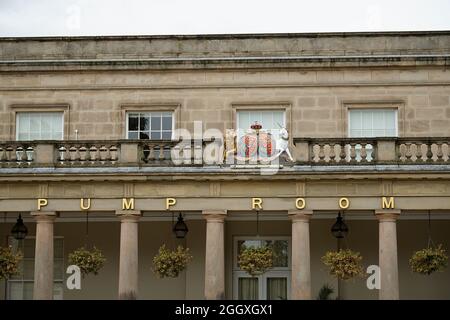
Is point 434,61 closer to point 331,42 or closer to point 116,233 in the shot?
point 331,42

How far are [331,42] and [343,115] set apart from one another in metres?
2.15

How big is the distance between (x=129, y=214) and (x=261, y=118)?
528 centimetres

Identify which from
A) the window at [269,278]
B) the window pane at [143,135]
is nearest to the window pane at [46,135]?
the window pane at [143,135]

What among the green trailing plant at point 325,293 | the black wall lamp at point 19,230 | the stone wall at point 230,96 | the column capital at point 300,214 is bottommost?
the green trailing plant at point 325,293

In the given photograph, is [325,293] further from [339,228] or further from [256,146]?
[256,146]

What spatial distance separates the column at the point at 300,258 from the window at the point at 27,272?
7.47 metres

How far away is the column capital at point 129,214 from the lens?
89.4ft

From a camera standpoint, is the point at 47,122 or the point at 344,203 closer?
the point at 344,203

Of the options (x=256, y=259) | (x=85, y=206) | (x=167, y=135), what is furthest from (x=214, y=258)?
(x=167, y=135)

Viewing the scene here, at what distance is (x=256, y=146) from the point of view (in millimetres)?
27703

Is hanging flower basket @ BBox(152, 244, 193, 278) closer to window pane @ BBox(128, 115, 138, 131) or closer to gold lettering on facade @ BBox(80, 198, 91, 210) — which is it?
gold lettering on facade @ BBox(80, 198, 91, 210)

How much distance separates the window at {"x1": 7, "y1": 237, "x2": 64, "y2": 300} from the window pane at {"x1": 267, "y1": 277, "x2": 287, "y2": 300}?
5905 millimetres

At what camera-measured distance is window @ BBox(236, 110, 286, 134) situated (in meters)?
30.2

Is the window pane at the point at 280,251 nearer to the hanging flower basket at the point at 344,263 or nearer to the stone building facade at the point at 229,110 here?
the stone building facade at the point at 229,110
